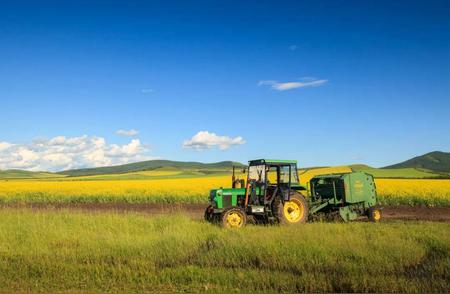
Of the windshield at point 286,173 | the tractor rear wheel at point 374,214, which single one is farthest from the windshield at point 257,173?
the tractor rear wheel at point 374,214

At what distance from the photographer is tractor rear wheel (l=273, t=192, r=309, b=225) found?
15034 millimetres

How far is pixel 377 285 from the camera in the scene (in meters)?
7.22

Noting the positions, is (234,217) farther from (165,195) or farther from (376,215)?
(165,195)

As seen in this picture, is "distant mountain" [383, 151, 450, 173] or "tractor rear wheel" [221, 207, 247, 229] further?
"distant mountain" [383, 151, 450, 173]

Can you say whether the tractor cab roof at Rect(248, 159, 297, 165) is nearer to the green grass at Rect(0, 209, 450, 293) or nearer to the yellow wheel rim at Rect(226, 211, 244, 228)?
the yellow wheel rim at Rect(226, 211, 244, 228)

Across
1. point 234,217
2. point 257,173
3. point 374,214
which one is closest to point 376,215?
point 374,214

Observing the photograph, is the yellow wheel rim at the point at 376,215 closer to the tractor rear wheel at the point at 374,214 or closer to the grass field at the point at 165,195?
the tractor rear wheel at the point at 374,214

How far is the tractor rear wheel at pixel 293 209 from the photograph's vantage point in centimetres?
1503

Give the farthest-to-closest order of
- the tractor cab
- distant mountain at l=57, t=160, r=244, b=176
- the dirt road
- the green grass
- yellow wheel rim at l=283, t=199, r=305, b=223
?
distant mountain at l=57, t=160, r=244, b=176 < the dirt road < yellow wheel rim at l=283, t=199, r=305, b=223 < the tractor cab < the green grass

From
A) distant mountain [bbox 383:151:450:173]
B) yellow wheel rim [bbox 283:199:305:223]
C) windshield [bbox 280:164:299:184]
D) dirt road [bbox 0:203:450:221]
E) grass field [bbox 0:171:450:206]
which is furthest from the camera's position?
distant mountain [bbox 383:151:450:173]

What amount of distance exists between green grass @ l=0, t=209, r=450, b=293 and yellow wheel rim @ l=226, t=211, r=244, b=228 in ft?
6.47

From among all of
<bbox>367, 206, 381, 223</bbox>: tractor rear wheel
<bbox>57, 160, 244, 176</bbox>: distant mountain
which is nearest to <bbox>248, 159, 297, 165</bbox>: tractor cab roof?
<bbox>367, 206, 381, 223</bbox>: tractor rear wheel

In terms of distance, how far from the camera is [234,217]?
1453 centimetres

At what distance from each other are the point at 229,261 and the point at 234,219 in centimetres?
553
